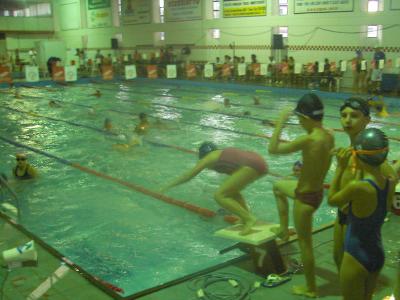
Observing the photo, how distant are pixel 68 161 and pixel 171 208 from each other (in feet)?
11.4

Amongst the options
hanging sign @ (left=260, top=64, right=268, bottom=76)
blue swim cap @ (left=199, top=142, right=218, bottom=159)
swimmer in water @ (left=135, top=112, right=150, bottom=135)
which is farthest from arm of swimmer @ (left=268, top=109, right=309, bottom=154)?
hanging sign @ (left=260, top=64, right=268, bottom=76)

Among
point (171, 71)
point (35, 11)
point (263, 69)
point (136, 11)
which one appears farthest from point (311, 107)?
point (35, 11)

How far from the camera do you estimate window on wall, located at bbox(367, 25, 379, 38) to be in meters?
17.9

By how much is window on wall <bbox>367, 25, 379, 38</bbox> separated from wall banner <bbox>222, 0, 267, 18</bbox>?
217 inches

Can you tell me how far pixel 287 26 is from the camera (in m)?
21.0

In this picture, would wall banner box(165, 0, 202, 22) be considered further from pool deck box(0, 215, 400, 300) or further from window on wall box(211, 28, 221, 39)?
pool deck box(0, 215, 400, 300)

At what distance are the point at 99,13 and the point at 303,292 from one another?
31.4 m

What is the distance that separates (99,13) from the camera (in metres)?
32.1

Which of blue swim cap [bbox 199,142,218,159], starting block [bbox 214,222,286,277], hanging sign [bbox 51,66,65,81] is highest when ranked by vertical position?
hanging sign [bbox 51,66,65,81]

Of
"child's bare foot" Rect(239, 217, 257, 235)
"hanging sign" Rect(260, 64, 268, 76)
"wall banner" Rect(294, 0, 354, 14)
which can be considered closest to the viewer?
"child's bare foot" Rect(239, 217, 257, 235)

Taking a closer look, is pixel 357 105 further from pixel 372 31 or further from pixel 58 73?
pixel 58 73

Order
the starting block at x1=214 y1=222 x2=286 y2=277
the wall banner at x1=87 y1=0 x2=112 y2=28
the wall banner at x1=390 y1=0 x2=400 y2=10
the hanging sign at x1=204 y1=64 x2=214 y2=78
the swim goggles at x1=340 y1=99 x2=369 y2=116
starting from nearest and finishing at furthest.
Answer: the swim goggles at x1=340 y1=99 x2=369 y2=116 → the starting block at x1=214 y1=222 x2=286 y2=277 → the wall banner at x1=390 y1=0 x2=400 y2=10 → the hanging sign at x1=204 y1=64 x2=214 y2=78 → the wall banner at x1=87 y1=0 x2=112 y2=28

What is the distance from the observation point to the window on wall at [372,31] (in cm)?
1788

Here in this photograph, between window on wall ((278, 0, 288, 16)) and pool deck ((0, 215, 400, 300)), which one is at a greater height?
window on wall ((278, 0, 288, 16))
